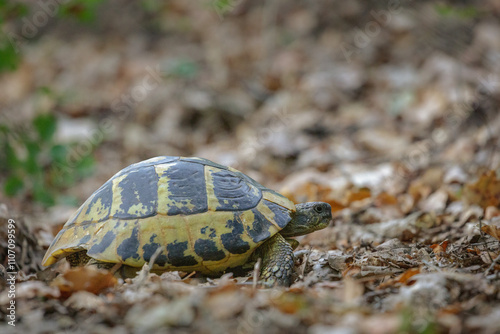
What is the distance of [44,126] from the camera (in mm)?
5652

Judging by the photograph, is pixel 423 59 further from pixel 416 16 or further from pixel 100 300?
pixel 100 300

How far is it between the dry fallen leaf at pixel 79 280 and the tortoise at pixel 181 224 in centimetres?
32

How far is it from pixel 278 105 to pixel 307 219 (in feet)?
20.0

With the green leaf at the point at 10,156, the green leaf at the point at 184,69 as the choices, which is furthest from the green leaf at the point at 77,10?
the green leaf at the point at 184,69

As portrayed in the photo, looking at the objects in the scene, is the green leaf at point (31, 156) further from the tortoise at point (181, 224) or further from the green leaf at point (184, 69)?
the green leaf at point (184, 69)

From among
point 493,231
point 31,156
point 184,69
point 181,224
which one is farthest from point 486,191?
point 184,69

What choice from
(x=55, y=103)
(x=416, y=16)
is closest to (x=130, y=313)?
(x=55, y=103)

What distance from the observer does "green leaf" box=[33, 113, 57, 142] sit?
5633 millimetres

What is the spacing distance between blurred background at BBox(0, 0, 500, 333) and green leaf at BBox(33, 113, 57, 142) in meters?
0.04

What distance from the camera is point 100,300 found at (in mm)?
2566

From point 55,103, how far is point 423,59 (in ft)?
24.6

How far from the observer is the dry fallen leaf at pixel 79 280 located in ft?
8.58

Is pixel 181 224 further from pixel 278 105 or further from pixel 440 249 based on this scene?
pixel 278 105

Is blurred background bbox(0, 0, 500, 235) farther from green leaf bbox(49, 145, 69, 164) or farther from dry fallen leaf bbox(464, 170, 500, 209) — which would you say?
dry fallen leaf bbox(464, 170, 500, 209)
